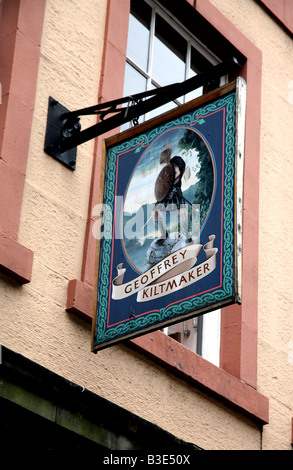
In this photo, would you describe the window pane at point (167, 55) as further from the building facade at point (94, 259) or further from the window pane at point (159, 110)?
the window pane at point (159, 110)

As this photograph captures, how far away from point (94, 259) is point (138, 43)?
2.62 m

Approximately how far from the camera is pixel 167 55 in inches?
417

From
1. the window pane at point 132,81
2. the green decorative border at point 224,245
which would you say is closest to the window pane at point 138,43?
the window pane at point 132,81

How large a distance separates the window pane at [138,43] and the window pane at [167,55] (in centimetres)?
14

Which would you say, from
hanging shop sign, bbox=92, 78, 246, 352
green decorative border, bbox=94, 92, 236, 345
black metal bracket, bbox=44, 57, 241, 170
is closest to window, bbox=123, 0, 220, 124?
black metal bracket, bbox=44, 57, 241, 170

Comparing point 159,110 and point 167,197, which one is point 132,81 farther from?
point 167,197

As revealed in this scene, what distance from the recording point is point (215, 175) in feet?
24.2

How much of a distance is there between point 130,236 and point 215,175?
713 millimetres

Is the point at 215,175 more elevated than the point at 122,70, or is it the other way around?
the point at 122,70

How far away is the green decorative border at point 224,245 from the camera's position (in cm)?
701

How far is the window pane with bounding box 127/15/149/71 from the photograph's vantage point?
10.1 meters

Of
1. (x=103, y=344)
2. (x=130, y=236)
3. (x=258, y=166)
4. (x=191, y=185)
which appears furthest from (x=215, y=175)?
(x=258, y=166)

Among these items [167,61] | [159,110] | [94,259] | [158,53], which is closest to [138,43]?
[158,53]
